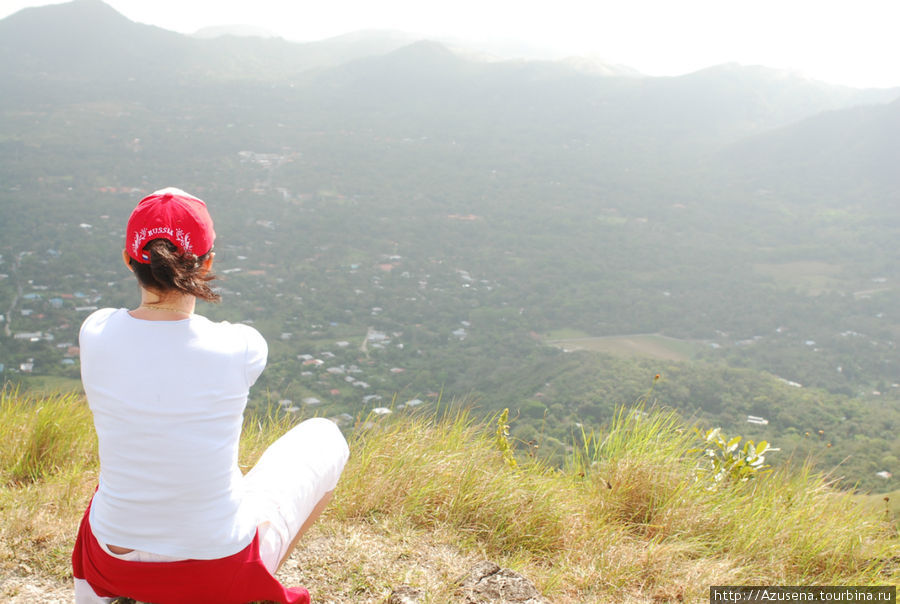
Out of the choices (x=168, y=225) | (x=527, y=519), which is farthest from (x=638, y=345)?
(x=168, y=225)

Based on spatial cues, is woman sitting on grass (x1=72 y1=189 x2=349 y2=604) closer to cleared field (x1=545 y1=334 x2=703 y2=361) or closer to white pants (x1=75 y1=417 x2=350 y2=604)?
white pants (x1=75 y1=417 x2=350 y2=604)

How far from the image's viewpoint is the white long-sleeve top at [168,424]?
3.57 feet

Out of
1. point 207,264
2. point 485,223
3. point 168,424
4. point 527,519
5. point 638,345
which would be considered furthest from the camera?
point 485,223

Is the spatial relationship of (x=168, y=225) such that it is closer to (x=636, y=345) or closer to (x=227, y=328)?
(x=227, y=328)

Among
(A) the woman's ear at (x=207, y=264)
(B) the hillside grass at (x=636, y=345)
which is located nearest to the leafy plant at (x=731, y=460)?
(A) the woman's ear at (x=207, y=264)

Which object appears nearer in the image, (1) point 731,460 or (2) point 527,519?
(2) point 527,519

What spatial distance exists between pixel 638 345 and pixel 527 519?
1679 inches

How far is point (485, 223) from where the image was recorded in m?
71.8

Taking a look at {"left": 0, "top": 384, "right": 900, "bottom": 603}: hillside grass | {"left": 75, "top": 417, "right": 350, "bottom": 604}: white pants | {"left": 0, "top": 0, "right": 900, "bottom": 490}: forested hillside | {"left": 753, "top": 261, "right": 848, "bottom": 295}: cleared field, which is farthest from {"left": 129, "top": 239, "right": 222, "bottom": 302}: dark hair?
{"left": 753, "top": 261, "right": 848, "bottom": 295}: cleared field

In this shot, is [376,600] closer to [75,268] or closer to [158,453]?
[158,453]

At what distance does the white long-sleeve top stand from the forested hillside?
12.0ft

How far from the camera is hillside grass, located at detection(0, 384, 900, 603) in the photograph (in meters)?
1.85

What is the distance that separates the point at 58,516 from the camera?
80.0 inches

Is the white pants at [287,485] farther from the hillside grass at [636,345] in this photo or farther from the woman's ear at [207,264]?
the hillside grass at [636,345]
